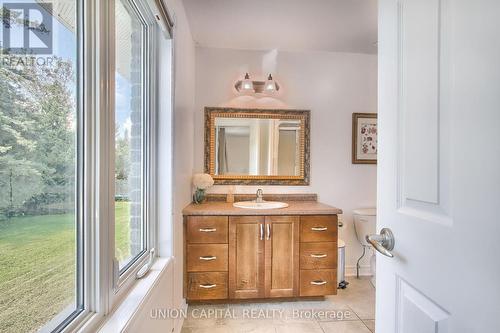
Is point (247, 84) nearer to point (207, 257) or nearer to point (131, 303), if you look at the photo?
point (207, 257)

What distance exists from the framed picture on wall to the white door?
212 centimetres

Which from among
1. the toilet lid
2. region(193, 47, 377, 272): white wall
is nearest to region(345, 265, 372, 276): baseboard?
region(193, 47, 377, 272): white wall

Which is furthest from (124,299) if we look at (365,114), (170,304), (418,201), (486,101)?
(365,114)

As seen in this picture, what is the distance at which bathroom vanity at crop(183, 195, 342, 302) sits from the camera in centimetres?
208

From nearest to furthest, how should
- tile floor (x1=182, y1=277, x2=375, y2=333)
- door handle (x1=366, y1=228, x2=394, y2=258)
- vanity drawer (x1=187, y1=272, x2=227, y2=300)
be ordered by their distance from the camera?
door handle (x1=366, y1=228, x2=394, y2=258)
tile floor (x1=182, y1=277, x2=375, y2=333)
vanity drawer (x1=187, y1=272, x2=227, y2=300)

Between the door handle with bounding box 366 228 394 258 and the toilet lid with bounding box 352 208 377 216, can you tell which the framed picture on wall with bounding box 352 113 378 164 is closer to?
the toilet lid with bounding box 352 208 377 216

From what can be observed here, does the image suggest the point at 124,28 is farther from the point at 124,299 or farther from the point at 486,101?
the point at 486,101

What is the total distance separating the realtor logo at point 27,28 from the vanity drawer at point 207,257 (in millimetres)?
1720

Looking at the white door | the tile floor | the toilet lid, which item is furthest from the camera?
the toilet lid

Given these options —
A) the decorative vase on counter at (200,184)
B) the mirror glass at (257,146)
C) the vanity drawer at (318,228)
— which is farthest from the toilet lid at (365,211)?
the decorative vase on counter at (200,184)

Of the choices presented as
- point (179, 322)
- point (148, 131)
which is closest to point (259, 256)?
point (179, 322)

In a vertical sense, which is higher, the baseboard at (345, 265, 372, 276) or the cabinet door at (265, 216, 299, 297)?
the cabinet door at (265, 216, 299, 297)

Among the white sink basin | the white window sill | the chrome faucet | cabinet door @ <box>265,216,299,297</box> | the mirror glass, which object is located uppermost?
the mirror glass

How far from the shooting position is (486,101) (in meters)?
0.45
